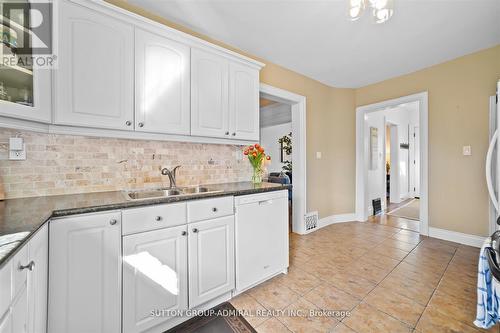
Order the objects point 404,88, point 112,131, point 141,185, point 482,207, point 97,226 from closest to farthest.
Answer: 1. point 97,226
2. point 112,131
3. point 141,185
4. point 482,207
5. point 404,88

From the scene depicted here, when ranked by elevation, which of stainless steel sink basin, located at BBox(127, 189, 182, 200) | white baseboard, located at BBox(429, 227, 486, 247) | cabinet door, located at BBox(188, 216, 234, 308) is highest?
stainless steel sink basin, located at BBox(127, 189, 182, 200)

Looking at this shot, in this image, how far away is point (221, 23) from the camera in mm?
2006

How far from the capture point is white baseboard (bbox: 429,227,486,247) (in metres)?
2.60

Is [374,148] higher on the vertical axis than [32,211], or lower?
higher

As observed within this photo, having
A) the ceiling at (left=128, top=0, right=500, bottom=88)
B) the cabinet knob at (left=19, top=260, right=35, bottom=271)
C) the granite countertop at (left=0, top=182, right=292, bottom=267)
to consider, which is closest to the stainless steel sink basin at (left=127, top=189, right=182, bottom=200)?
the granite countertop at (left=0, top=182, right=292, bottom=267)

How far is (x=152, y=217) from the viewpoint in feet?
4.16

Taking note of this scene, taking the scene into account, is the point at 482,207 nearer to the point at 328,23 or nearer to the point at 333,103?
the point at 333,103

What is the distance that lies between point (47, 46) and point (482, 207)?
4633mm

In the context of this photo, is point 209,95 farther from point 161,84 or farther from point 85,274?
point 85,274

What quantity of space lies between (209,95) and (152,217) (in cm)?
120

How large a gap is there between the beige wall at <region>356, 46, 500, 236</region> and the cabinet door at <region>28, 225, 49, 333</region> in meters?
4.22

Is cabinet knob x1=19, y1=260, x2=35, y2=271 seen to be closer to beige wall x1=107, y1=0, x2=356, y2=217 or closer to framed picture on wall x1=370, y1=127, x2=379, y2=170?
beige wall x1=107, y1=0, x2=356, y2=217

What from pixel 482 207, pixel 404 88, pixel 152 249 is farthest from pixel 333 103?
pixel 152 249

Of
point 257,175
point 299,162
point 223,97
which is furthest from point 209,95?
point 299,162
